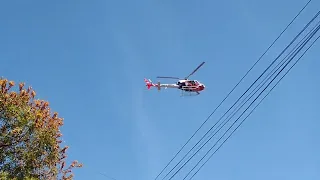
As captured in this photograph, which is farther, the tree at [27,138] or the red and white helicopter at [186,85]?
the red and white helicopter at [186,85]

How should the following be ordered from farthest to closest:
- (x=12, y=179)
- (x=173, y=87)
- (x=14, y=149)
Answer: (x=173, y=87) → (x=14, y=149) → (x=12, y=179)

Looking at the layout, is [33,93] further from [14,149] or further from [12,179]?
[12,179]

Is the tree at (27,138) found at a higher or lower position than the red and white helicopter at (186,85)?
lower

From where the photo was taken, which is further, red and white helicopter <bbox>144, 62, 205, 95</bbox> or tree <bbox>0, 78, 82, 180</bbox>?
red and white helicopter <bbox>144, 62, 205, 95</bbox>

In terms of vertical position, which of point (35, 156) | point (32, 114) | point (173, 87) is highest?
point (173, 87)

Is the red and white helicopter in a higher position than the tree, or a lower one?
higher

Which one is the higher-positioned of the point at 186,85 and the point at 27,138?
the point at 186,85

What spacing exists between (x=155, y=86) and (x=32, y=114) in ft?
44.4

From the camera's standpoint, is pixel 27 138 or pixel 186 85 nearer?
pixel 27 138

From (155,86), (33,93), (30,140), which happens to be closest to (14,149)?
(30,140)

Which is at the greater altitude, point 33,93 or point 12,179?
point 33,93

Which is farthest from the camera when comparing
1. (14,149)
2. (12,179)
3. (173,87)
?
(173,87)

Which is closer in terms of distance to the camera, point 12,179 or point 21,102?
point 12,179

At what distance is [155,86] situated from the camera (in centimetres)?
3291
